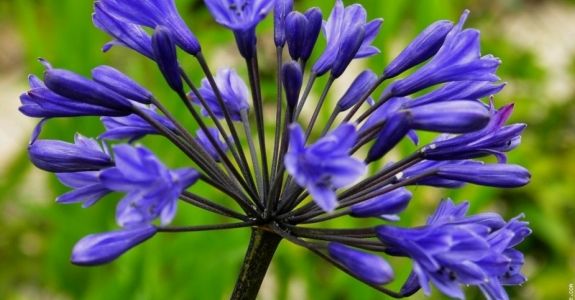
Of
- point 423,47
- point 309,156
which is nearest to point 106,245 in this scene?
point 309,156

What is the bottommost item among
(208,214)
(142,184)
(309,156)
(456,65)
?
(142,184)

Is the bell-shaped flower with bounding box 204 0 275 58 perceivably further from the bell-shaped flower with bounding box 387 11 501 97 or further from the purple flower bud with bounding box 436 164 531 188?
the purple flower bud with bounding box 436 164 531 188

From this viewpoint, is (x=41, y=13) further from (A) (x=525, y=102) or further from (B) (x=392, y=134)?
(B) (x=392, y=134)

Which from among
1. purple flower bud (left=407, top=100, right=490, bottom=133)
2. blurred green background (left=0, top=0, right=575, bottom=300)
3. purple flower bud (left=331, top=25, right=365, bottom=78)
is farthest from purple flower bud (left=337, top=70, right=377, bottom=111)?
blurred green background (left=0, top=0, right=575, bottom=300)

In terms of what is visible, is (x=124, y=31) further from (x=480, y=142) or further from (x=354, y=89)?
(x=480, y=142)

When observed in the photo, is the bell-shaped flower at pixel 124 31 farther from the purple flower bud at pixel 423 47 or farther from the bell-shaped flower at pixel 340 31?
the purple flower bud at pixel 423 47

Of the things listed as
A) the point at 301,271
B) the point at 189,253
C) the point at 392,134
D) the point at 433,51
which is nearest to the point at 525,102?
the point at 301,271
